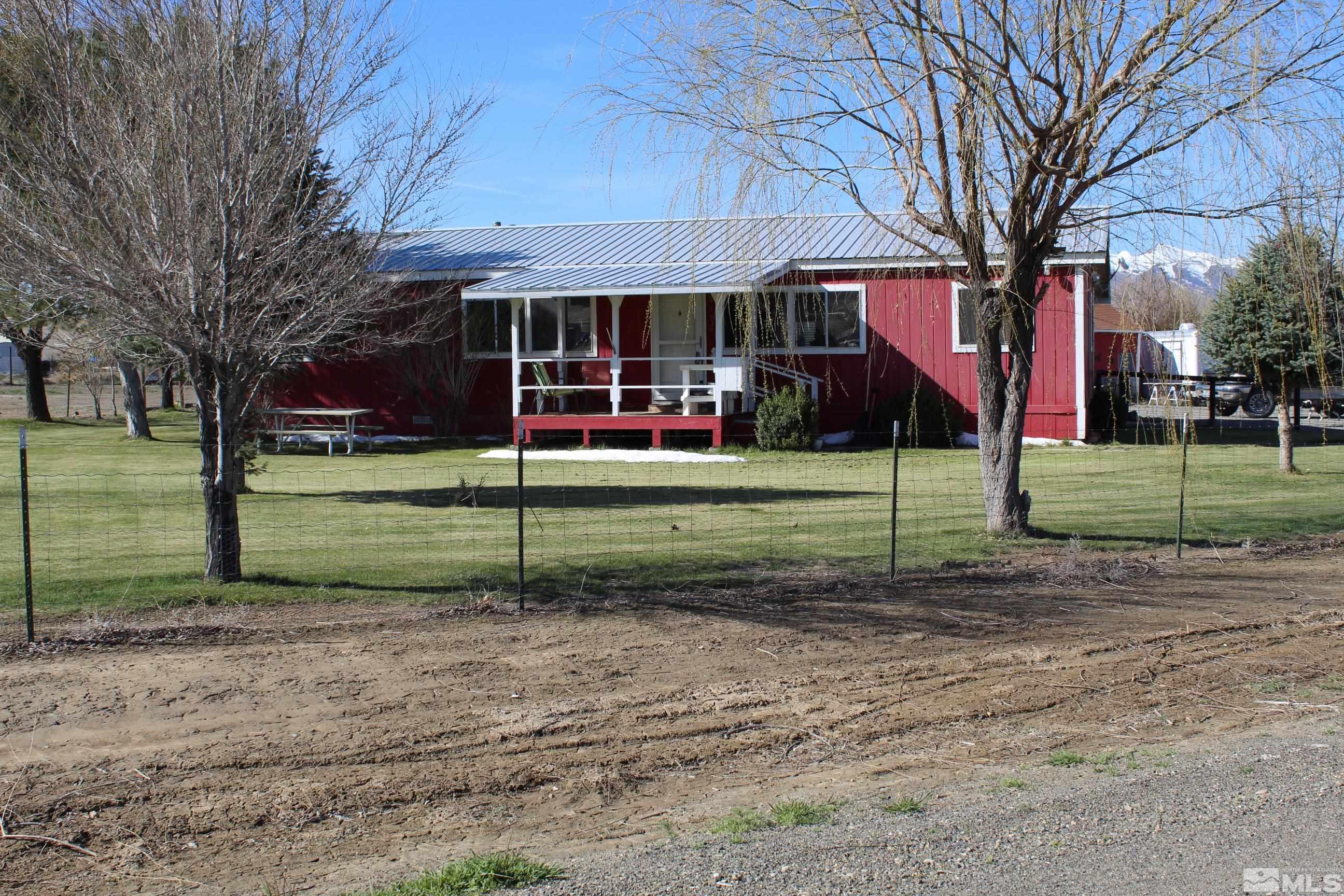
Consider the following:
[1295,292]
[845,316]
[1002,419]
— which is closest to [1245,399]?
[845,316]

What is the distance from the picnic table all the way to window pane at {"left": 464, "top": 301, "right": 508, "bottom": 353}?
2.55 metres

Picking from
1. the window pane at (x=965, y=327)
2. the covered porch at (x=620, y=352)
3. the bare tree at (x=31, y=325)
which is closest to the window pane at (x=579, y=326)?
the covered porch at (x=620, y=352)

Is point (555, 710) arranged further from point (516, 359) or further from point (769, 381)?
point (769, 381)

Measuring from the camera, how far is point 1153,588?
8898 mm

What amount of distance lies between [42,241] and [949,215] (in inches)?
265

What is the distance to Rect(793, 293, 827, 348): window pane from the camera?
21656mm

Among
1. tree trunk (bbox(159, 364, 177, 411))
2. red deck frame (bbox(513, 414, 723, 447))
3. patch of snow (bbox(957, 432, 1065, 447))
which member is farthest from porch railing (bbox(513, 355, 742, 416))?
tree trunk (bbox(159, 364, 177, 411))

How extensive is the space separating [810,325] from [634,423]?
414 centimetres

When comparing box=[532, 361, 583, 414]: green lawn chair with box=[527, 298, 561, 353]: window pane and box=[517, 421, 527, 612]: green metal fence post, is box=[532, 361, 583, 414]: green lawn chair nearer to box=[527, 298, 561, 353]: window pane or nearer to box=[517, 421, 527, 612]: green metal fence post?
box=[527, 298, 561, 353]: window pane

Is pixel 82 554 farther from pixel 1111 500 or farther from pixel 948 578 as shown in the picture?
pixel 1111 500

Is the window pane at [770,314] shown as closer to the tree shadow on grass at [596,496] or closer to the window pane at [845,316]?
the tree shadow on grass at [596,496]

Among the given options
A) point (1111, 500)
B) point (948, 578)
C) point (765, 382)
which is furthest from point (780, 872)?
point (765, 382)

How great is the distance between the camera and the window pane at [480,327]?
942 inches

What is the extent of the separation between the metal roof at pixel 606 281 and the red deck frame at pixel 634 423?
85.8 inches
